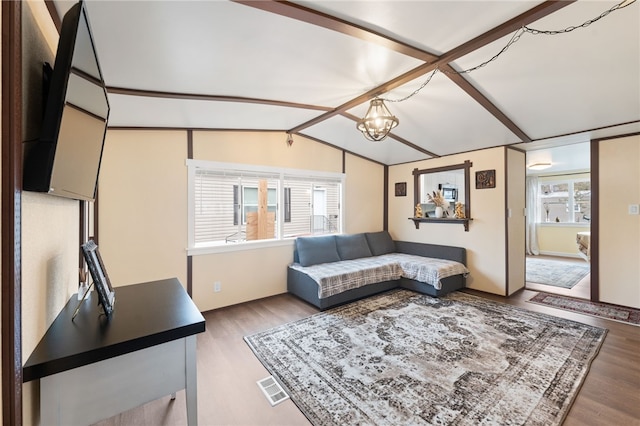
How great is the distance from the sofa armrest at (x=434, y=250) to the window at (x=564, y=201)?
5.13 meters

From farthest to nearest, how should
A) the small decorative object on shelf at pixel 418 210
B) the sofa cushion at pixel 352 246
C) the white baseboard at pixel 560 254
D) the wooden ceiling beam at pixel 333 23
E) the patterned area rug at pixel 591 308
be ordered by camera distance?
1. the white baseboard at pixel 560 254
2. the small decorative object on shelf at pixel 418 210
3. the sofa cushion at pixel 352 246
4. the patterned area rug at pixel 591 308
5. the wooden ceiling beam at pixel 333 23

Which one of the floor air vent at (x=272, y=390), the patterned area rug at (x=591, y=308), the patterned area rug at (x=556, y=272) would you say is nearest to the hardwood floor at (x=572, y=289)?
the patterned area rug at (x=556, y=272)

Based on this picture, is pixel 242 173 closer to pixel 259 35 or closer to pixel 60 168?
pixel 259 35

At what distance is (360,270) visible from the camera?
384 centimetres

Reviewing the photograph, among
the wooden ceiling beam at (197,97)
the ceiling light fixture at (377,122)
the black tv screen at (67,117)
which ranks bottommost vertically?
the black tv screen at (67,117)

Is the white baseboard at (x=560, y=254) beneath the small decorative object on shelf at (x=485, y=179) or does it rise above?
beneath

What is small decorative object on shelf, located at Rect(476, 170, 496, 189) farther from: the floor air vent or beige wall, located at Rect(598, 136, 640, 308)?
the floor air vent

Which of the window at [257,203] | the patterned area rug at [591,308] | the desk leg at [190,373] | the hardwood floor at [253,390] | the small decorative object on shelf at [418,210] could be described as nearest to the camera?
the desk leg at [190,373]

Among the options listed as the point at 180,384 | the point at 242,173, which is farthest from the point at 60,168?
the point at 242,173

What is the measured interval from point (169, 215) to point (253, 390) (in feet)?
7.36

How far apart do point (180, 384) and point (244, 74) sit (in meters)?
2.12

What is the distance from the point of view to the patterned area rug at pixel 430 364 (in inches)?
69.9

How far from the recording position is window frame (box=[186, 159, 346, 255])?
3.41 metres

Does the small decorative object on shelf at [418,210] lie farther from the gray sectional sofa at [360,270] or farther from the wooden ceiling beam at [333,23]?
A: the wooden ceiling beam at [333,23]
